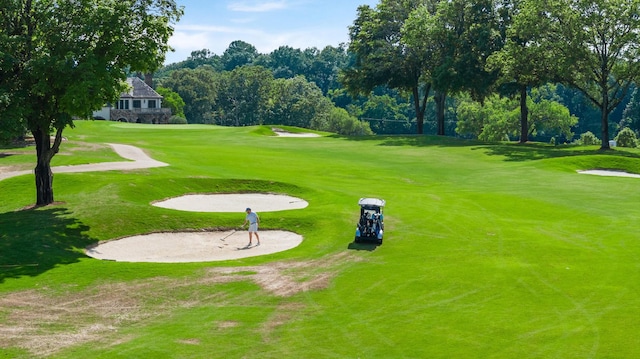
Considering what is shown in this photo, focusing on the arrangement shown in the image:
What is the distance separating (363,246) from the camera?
31.0m

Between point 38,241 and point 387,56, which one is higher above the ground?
point 387,56

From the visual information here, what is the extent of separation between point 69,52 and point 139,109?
107259mm

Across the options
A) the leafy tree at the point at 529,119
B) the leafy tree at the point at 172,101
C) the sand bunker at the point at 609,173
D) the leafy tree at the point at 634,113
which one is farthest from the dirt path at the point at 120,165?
the leafy tree at the point at 634,113

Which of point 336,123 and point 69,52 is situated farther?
point 336,123

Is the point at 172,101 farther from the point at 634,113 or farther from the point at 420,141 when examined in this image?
the point at 634,113

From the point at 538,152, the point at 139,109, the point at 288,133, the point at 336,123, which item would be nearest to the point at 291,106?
the point at 336,123

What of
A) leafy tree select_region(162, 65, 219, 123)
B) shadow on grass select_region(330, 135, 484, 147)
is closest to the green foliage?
leafy tree select_region(162, 65, 219, 123)

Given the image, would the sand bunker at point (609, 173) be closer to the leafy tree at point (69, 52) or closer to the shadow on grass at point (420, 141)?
the shadow on grass at point (420, 141)

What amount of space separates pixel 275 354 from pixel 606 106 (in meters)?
66.2

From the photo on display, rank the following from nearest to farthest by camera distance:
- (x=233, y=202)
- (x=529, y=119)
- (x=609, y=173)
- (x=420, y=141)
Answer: (x=233, y=202), (x=609, y=173), (x=420, y=141), (x=529, y=119)

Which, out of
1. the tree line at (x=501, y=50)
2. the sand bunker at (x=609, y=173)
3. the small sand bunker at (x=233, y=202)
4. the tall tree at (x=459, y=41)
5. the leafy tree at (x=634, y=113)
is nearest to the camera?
the small sand bunker at (x=233, y=202)

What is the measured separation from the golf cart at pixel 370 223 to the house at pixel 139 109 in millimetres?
110595

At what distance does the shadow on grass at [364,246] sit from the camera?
100 ft

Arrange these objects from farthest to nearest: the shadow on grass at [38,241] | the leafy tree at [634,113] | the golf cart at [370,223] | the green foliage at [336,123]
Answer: the green foliage at [336,123] < the leafy tree at [634,113] < the golf cart at [370,223] < the shadow on grass at [38,241]
